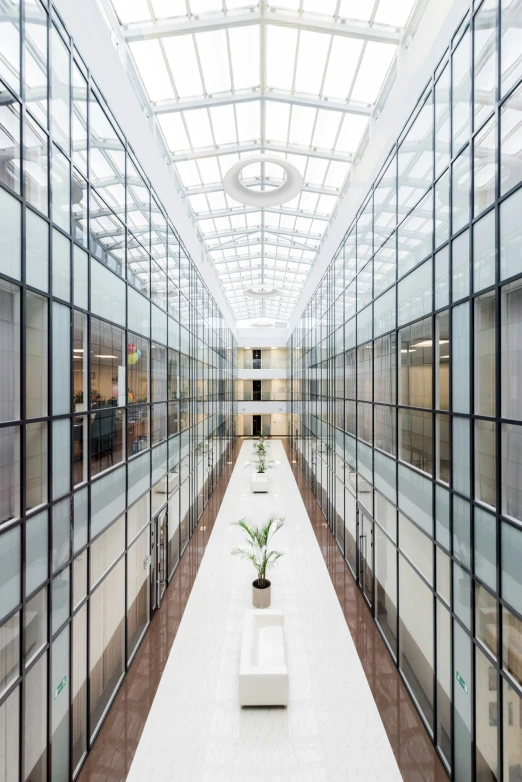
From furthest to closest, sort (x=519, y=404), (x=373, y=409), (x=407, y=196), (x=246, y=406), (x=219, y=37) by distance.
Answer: (x=246, y=406)
(x=373, y=409)
(x=219, y=37)
(x=407, y=196)
(x=519, y=404)

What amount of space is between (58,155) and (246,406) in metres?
31.5

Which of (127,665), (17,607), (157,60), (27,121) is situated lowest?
(127,665)

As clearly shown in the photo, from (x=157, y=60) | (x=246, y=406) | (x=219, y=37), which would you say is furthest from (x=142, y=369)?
(x=246, y=406)

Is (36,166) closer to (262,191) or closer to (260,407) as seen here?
(262,191)

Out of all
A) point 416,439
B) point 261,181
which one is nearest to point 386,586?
point 416,439

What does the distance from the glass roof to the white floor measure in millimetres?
9535

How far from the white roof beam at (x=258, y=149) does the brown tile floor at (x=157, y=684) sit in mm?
10992

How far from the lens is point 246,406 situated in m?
36.0

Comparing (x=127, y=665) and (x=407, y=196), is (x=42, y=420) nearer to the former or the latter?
(x=127, y=665)

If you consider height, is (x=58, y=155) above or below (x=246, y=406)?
above

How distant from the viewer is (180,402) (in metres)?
11.7

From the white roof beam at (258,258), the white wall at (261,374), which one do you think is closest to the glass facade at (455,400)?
the white roof beam at (258,258)

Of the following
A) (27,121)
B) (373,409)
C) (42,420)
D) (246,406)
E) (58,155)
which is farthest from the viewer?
(246,406)

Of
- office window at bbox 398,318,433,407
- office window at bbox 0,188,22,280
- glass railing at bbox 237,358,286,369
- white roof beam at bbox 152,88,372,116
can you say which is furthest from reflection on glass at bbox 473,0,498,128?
glass railing at bbox 237,358,286,369
